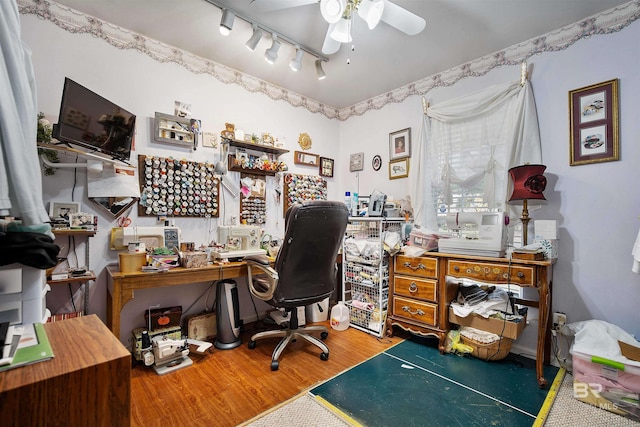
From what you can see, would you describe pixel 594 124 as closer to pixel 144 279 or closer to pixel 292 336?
pixel 292 336

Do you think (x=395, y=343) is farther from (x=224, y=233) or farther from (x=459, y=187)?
(x=224, y=233)

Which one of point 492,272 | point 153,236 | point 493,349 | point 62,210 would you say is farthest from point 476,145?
point 62,210

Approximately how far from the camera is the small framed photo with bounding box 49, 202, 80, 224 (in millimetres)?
1983

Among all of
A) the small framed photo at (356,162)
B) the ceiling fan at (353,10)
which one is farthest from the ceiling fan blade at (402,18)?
the small framed photo at (356,162)

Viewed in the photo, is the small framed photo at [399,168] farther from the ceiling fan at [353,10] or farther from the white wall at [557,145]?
the ceiling fan at [353,10]

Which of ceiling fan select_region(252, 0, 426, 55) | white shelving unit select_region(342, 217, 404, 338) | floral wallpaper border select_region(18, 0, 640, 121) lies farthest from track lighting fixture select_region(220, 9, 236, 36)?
white shelving unit select_region(342, 217, 404, 338)

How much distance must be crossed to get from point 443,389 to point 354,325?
3.60 feet

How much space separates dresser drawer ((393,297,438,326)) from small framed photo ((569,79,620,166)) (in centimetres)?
152

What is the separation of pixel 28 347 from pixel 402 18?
225 centimetres

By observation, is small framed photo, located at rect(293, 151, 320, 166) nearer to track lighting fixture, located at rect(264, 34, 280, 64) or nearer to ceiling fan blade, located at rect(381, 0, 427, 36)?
track lighting fixture, located at rect(264, 34, 280, 64)

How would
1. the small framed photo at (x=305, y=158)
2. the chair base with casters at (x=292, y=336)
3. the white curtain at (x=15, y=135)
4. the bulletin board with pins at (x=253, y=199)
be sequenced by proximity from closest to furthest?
the white curtain at (x=15, y=135)
the chair base with casters at (x=292, y=336)
the bulletin board with pins at (x=253, y=199)
the small framed photo at (x=305, y=158)

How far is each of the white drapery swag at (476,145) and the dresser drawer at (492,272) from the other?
594 mm

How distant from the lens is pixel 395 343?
8.24 feet

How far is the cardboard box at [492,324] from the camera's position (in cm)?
209
